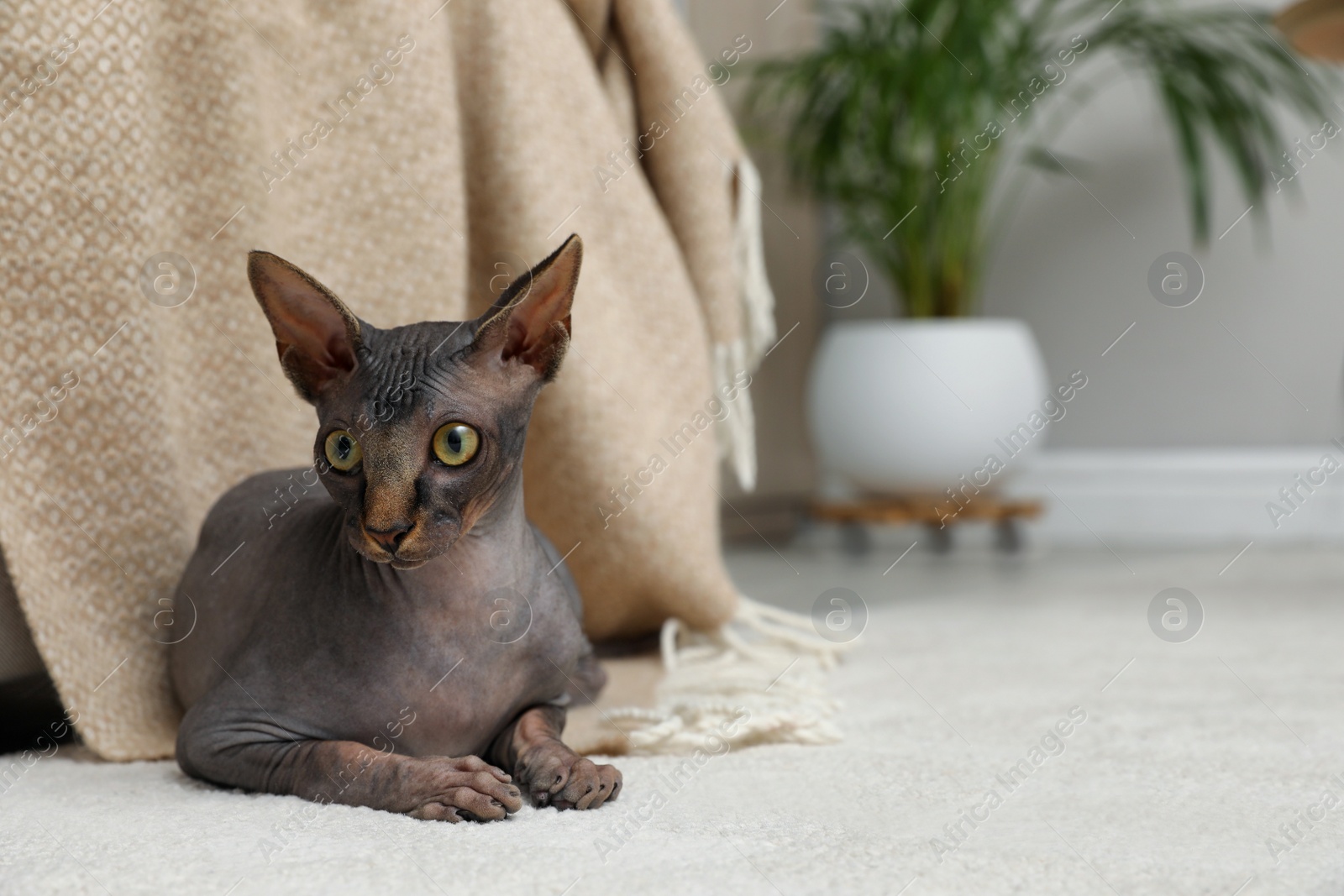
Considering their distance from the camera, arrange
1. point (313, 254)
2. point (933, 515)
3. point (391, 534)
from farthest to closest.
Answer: point (933, 515)
point (313, 254)
point (391, 534)

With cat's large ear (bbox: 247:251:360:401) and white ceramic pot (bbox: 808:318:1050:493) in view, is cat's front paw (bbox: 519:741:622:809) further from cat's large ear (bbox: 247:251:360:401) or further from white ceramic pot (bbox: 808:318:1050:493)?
white ceramic pot (bbox: 808:318:1050:493)

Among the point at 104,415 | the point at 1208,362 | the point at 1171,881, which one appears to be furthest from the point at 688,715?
the point at 1208,362

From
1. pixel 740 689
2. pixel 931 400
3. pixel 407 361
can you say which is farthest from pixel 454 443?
pixel 931 400

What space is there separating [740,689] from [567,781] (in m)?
0.37

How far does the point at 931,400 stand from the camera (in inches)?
90.1

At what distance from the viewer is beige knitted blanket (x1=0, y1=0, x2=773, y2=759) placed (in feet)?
3.06

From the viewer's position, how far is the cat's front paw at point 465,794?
0.74 meters

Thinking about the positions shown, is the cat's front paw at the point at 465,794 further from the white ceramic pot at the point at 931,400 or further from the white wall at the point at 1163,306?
the white wall at the point at 1163,306

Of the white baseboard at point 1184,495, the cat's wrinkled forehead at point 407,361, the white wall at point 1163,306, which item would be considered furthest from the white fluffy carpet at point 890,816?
the white wall at point 1163,306

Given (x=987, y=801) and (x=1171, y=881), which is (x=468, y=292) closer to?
(x=987, y=801)

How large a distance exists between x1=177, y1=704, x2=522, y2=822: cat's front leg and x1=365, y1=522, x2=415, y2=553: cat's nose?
0.50 feet

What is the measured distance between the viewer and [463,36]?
3.98 ft

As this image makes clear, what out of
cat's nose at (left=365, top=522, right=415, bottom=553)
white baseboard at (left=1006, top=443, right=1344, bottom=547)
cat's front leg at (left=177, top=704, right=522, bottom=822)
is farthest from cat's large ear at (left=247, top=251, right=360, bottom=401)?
white baseboard at (left=1006, top=443, right=1344, bottom=547)

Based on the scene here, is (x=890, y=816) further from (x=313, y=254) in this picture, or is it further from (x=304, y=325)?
(x=313, y=254)
